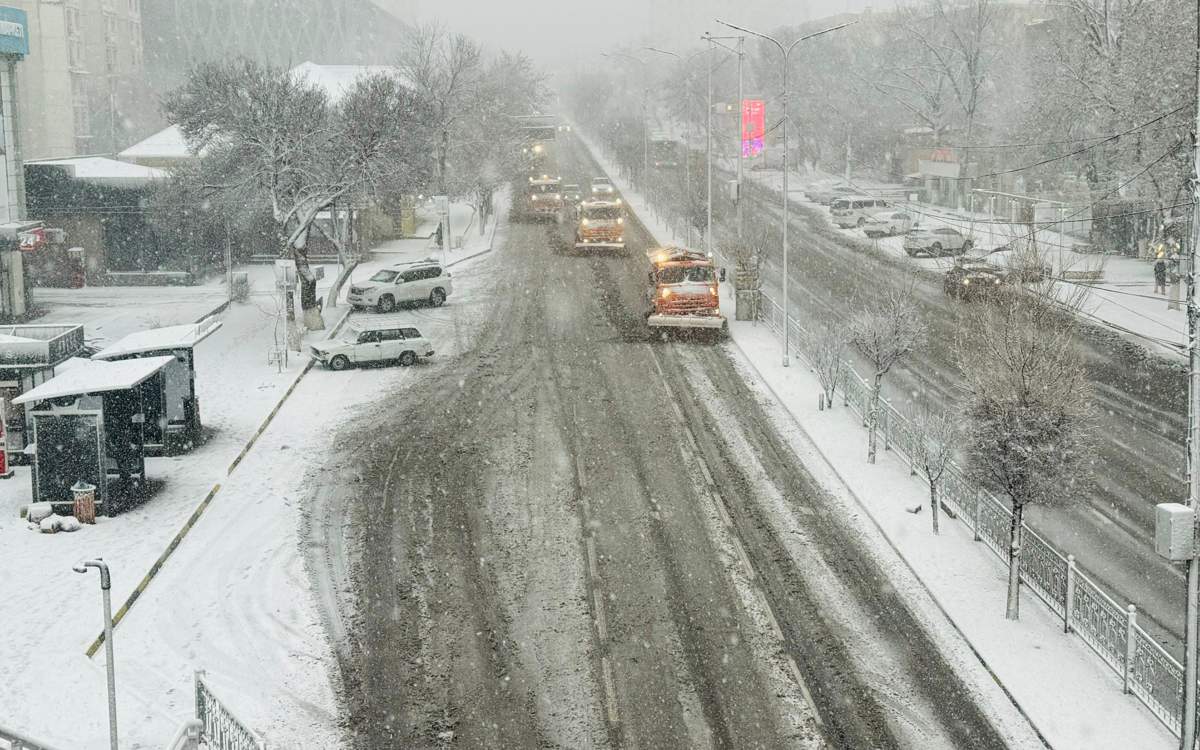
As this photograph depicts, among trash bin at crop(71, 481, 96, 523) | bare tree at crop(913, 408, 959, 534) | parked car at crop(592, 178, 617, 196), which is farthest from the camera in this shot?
parked car at crop(592, 178, 617, 196)

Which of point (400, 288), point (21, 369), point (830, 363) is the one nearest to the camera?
point (21, 369)

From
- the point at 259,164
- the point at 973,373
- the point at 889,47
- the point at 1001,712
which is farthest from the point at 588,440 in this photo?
the point at 889,47

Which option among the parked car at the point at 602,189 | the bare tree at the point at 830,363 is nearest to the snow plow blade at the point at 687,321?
the bare tree at the point at 830,363

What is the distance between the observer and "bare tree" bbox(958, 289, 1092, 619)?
16.2m

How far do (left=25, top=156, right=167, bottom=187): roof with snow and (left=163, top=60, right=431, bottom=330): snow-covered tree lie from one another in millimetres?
10813

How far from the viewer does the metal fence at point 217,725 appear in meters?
12.9

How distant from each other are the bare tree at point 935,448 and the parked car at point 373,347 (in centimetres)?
1529

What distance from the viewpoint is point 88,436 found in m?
21.5

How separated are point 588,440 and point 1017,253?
9.45 metres

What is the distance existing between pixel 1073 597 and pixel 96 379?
56.2 feet

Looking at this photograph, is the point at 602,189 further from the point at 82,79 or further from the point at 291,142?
the point at 82,79

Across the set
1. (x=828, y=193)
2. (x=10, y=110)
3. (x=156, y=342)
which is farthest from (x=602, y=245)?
(x=156, y=342)

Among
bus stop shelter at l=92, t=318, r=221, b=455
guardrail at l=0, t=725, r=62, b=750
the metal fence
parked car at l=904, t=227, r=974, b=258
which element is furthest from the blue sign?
guardrail at l=0, t=725, r=62, b=750

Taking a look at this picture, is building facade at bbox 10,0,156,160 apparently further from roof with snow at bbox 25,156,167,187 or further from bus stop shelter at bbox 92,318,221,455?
bus stop shelter at bbox 92,318,221,455
